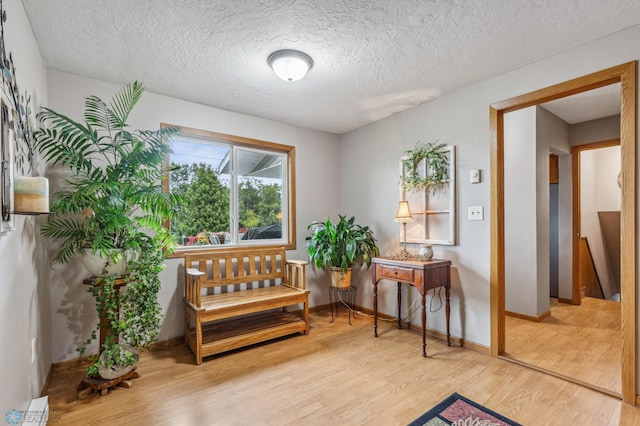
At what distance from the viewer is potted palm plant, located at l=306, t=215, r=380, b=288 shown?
11.4 feet

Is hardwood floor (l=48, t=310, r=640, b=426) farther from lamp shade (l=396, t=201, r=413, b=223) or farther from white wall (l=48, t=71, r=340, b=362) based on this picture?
lamp shade (l=396, t=201, r=413, b=223)

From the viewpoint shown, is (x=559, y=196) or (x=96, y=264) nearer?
(x=96, y=264)

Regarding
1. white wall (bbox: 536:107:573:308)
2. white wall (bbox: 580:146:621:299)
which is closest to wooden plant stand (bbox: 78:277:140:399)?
white wall (bbox: 536:107:573:308)

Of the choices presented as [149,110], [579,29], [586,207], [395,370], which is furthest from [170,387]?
[586,207]

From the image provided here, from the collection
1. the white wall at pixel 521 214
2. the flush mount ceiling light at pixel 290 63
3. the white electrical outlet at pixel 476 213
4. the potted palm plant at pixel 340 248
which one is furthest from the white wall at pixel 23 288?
the white wall at pixel 521 214

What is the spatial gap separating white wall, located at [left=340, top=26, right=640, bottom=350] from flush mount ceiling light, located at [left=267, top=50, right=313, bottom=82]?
4.85 ft

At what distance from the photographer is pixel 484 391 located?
207cm

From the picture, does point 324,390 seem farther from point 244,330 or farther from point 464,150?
point 464,150

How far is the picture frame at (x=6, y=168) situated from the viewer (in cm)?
128

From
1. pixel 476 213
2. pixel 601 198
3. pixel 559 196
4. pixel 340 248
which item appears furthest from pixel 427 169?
pixel 601 198

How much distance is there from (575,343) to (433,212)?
1.76m

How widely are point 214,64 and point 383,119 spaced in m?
2.00

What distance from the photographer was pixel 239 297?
9.69 feet

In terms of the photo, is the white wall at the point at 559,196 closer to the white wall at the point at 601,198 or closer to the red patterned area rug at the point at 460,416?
the white wall at the point at 601,198
